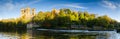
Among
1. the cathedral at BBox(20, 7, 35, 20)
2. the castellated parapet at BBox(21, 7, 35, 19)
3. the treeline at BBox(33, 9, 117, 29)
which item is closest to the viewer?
the treeline at BBox(33, 9, 117, 29)

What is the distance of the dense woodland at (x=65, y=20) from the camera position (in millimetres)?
29373

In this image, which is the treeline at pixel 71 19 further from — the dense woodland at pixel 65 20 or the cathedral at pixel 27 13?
the cathedral at pixel 27 13

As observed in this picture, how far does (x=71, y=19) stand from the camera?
30797mm

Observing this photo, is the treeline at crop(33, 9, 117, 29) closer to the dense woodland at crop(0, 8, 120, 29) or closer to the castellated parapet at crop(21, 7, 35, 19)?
the dense woodland at crop(0, 8, 120, 29)

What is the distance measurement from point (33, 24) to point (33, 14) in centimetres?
341

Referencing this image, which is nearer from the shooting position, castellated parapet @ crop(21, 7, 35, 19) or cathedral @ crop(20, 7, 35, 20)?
cathedral @ crop(20, 7, 35, 20)

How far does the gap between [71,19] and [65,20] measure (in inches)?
23.3

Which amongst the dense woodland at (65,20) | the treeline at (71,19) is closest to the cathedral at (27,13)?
the dense woodland at (65,20)

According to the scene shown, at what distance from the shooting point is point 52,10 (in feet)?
109

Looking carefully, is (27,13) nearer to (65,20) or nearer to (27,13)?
(27,13)

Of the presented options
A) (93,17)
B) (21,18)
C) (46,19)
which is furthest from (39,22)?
(93,17)

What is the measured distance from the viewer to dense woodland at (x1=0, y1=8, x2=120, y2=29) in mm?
29373

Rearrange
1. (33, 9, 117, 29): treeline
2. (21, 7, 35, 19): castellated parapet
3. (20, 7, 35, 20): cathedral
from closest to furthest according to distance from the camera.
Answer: (33, 9, 117, 29): treeline
(20, 7, 35, 20): cathedral
(21, 7, 35, 19): castellated parapet

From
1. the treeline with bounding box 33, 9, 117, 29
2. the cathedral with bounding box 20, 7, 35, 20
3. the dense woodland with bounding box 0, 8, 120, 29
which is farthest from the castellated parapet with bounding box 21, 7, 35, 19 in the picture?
the treeline with bounding box 33, 9, 117, 29
